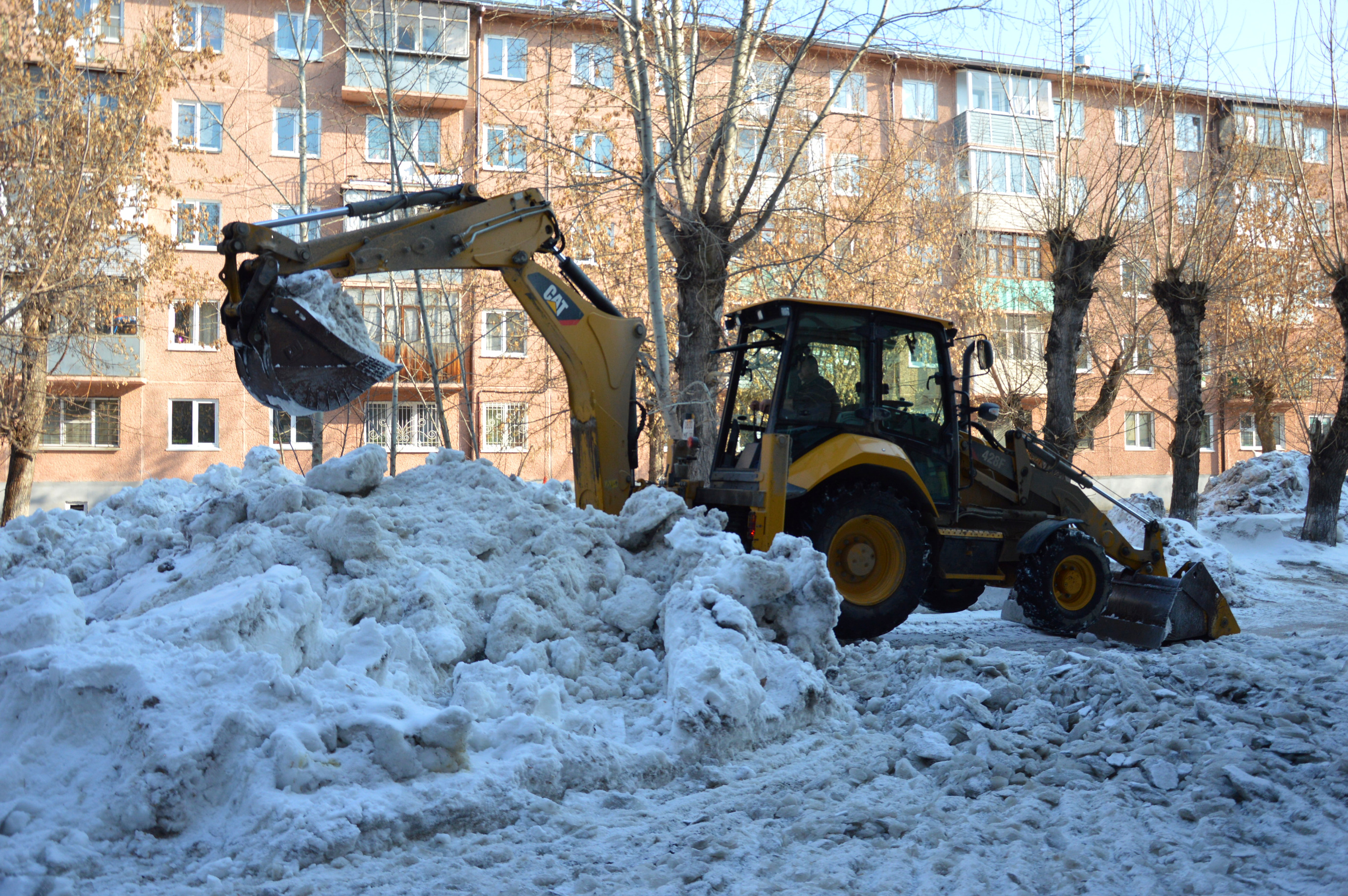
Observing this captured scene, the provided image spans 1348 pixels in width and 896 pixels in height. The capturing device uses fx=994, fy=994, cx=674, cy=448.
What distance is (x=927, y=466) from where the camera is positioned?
302 inches

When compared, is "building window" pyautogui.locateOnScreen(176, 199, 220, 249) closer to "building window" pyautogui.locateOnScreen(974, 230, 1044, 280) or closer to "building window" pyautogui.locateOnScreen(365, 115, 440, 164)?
"building window" pyautogui.locateOnScreen(365, 115, 440, 164)

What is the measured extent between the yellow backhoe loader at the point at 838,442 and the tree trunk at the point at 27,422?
1019 cm

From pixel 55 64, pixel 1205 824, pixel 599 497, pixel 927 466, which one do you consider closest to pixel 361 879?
pixel 1205 824

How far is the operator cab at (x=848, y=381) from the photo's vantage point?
7.38 m

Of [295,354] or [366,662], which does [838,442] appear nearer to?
[295,354]

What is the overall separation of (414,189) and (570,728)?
16.8 meters

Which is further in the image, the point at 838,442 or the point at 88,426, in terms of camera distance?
the point at 88,426

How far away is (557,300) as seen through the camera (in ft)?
23.5

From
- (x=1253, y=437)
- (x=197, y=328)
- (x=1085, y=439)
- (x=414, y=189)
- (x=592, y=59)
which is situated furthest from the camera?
(x=1253, y=437)

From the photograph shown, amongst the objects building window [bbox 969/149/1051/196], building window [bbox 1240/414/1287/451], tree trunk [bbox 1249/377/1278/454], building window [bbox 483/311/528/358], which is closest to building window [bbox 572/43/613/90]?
building window [bbox 483/311/528/358]

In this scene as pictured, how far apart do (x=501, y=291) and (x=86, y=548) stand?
1331 centimetres

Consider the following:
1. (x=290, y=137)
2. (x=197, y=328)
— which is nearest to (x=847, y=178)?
(x=290, y=137)

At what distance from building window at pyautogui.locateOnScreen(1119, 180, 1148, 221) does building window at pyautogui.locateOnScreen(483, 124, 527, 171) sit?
8115mm

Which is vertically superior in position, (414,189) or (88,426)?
(414,189)
